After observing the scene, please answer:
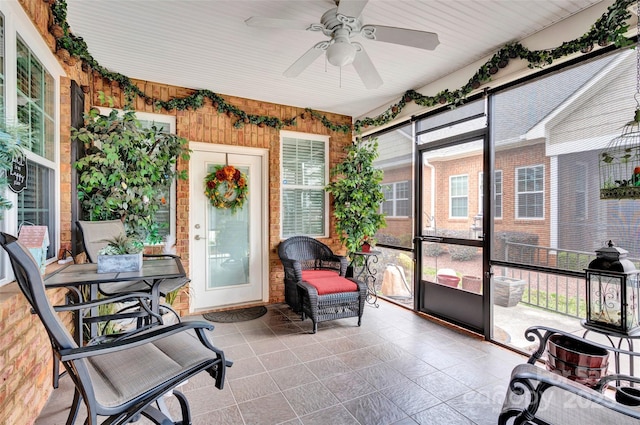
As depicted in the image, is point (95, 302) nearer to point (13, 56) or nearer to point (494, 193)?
point (13, 56)

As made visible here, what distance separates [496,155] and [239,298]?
3.55 meters

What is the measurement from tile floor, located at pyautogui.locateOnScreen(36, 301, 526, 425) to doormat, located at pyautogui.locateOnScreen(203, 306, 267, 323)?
0.23 metres

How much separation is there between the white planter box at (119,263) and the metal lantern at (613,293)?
3003 mm

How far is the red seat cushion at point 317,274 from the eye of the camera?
3779mm

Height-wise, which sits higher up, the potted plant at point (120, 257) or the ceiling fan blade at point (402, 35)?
the ceiling fan blade at point (402, 35)

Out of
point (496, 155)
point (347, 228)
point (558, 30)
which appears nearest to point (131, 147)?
point (347, 228)

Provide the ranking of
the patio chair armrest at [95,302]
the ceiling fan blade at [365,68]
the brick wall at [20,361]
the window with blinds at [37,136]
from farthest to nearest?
the ceiling fan blade at [365,68], the window with blinds at [37,136], the patio chair armrest at [95,302], the brick wall at [20,361]

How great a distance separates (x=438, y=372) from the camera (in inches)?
98.9

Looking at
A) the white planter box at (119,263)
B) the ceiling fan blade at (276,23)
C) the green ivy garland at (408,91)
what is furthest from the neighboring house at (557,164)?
the white planter box at (119,263)

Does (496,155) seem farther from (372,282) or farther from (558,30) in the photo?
(372,282)

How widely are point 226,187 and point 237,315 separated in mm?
1643

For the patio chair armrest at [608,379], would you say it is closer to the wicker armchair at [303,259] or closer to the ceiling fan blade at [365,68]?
the ceiling fan blade at [365,68]

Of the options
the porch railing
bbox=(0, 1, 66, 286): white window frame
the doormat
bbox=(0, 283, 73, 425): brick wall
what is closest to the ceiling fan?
bbox=(0, 1, 66, 286): white window frame

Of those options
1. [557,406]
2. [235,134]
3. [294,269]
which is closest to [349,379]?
[557,406]
